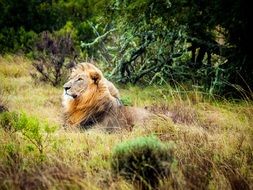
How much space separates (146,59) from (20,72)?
134 inches

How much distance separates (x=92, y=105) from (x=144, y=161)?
3.26 meters

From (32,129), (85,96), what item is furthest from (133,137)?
(85,96)

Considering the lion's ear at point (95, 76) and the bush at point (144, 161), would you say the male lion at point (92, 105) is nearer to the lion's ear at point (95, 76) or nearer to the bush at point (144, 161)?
the lion's ear at point (95, 76)

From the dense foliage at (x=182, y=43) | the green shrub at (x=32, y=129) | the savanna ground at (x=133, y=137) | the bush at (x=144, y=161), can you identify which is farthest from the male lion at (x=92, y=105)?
the bush at (x=144, y=161)

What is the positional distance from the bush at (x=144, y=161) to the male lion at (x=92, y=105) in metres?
2.82

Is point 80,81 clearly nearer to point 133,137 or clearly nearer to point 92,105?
point 92,105

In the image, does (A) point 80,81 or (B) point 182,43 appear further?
(B) point 182,43

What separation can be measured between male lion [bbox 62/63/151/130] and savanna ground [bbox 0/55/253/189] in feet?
1.01

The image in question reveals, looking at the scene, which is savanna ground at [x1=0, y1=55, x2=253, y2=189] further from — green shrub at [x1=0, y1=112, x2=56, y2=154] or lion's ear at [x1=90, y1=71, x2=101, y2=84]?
lion's ear at [x1=90, y1=71, x2=101, y2=84]

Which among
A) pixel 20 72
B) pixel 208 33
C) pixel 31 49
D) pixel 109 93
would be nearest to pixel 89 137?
pixel 109 93

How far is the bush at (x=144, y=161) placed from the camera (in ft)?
16.1

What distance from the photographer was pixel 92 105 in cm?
806

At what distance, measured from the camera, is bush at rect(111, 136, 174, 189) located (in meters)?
4.91

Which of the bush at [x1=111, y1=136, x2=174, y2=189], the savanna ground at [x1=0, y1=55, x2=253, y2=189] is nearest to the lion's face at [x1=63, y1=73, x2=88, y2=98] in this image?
the savanna ground at [x1=0, y1=55, x2=253, y2=189]
